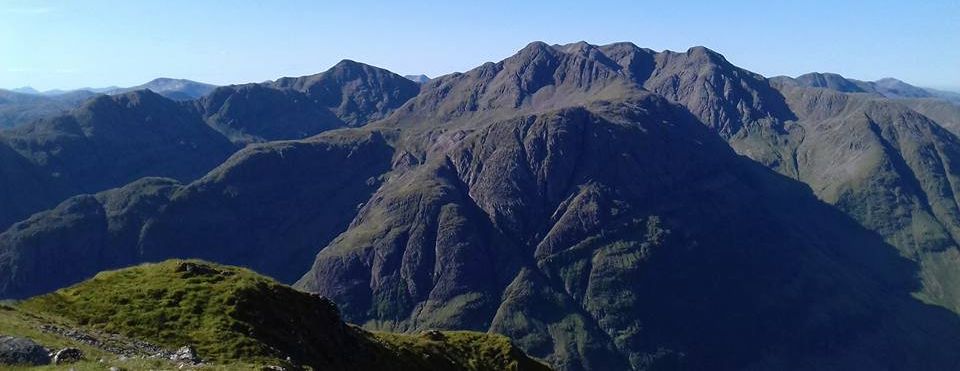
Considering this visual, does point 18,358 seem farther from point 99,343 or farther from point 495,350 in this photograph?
point 495,350

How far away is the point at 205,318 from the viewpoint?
2044 inches

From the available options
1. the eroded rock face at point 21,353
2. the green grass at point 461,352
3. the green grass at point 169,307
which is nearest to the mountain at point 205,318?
the green grass at point 169,307

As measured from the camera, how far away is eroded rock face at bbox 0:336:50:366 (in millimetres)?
32969

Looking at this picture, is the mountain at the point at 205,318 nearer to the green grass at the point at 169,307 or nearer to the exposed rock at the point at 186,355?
the green grass at the point at 169,307

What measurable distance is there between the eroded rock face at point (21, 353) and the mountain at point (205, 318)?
2.55 m

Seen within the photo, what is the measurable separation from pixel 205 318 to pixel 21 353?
60.9ft

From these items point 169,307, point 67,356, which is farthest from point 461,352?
point 67,356

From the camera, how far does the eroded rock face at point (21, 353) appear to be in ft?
108

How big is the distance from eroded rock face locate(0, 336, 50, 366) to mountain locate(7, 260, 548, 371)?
2548 mm

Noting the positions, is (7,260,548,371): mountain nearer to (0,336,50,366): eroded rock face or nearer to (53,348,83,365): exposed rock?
(53,348,83,365): exposed rock

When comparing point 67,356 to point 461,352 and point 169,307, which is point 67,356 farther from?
point 461,352

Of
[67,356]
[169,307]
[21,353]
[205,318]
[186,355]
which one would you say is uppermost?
[21,353]

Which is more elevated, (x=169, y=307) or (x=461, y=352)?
(x=169, y=307)

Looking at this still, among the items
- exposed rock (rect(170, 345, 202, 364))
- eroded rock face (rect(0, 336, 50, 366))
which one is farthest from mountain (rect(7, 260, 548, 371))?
eroded rock face (rect(0, 336, 50, 366))
